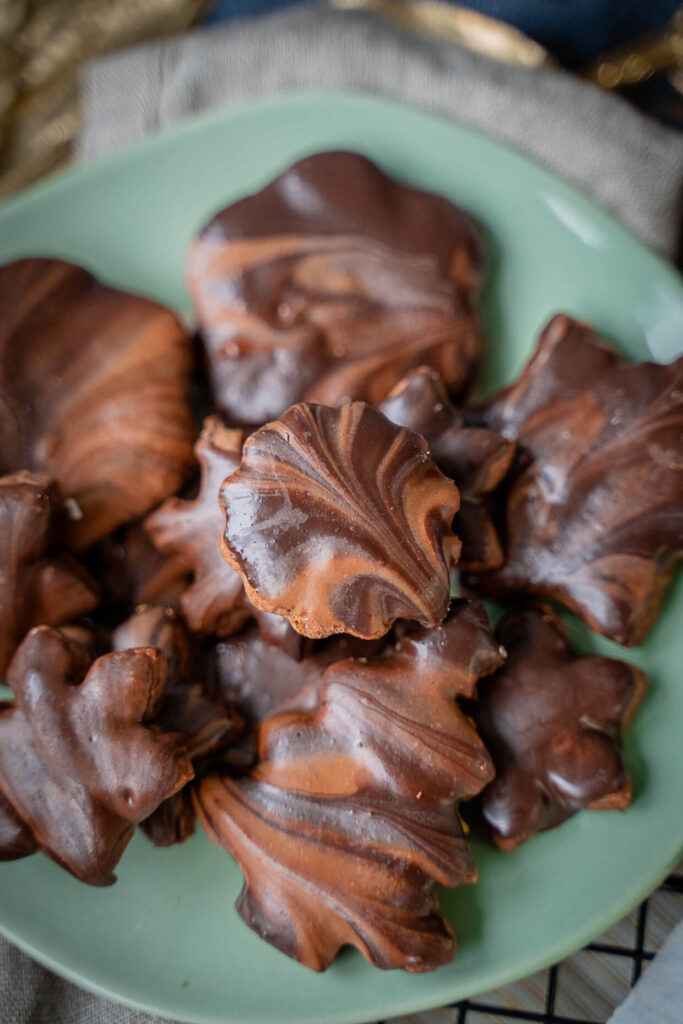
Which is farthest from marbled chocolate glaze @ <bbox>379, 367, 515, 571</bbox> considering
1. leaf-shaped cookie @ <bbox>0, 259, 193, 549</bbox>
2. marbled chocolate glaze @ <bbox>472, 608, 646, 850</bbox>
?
leaf-shaped cookie @ <bbox>0, 259, 193, 549</bbox>

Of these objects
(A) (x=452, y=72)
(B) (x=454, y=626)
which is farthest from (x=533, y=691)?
(A) (x=452, y=72)

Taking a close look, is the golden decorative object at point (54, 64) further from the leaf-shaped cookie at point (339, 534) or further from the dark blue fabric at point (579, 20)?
the leaf-shaped cookie at point (339, 534)

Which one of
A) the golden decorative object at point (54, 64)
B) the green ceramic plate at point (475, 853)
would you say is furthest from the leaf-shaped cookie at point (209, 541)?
the golden decorative object at point (54, 64)

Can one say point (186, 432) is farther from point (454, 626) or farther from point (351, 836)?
point (351, 836)

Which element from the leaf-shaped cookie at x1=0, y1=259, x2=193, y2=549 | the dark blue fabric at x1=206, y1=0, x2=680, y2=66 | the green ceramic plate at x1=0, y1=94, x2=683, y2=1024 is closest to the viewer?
the green ceramic plate at x1=0, y1=94, x2=683, y2=1024

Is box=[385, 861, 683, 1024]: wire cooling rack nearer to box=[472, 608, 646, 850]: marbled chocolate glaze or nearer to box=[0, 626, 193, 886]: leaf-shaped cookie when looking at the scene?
box=[472, 608, 646, 850]: marbled chocolate glaze

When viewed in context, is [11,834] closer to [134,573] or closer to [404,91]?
[134,573]

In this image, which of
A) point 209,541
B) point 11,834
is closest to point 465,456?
point 209,541
